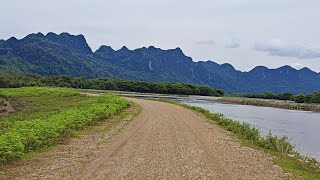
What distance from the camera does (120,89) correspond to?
113312 mm

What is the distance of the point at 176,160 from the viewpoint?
12.9 metres

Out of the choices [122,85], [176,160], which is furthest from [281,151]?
[122,85]

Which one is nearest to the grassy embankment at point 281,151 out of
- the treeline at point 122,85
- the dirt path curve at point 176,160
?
the dirt path curve at point 176,160

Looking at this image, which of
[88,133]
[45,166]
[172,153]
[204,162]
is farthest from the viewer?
[88,133]

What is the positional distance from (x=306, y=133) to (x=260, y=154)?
16.7m

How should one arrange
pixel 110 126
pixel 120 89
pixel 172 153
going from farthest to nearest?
pixel 120 89 < pixel 110 126 < pixel 172 153

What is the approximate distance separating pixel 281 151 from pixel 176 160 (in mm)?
6652

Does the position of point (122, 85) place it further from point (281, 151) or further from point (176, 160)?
point (176, 160)

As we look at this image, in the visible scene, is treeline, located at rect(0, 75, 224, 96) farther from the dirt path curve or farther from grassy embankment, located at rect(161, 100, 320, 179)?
the dirt path curve

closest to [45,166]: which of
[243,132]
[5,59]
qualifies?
[243,132]

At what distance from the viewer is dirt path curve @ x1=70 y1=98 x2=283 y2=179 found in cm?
1083

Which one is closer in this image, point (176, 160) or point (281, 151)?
point (176, 160)

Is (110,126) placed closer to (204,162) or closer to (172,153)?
(172,153)

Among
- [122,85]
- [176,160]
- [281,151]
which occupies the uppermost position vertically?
[122,85]
